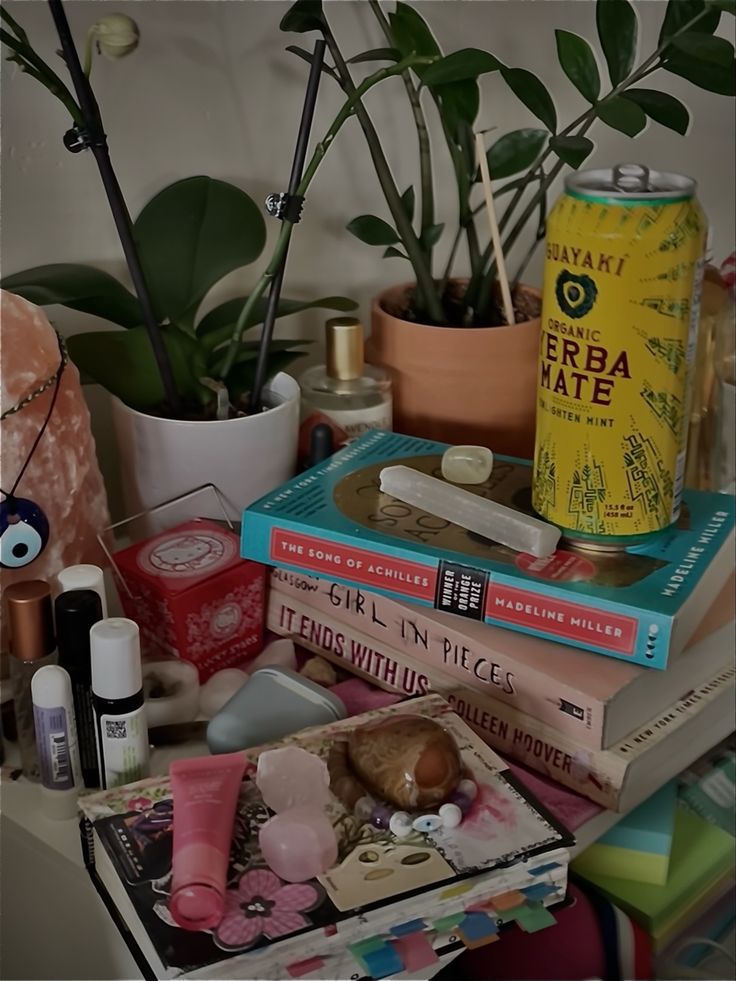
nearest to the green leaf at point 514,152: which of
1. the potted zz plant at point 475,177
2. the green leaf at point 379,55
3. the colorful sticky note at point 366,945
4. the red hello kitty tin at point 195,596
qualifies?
the potted zz plant at point 475,177

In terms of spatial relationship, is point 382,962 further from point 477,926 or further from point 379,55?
point 379,55

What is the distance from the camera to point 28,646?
1.94 ft

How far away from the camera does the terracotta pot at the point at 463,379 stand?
2.56ft

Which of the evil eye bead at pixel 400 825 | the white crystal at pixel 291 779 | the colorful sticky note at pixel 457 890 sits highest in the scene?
the white crystal at pixel 291 779

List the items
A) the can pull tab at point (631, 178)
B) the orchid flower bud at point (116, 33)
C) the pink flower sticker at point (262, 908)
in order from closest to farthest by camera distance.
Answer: the pink flower sticker at point (262, 908) < the can pull tab at point (631, 178) < the orchid flower bud at point (116, 33)

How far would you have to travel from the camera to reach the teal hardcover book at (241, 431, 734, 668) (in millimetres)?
592

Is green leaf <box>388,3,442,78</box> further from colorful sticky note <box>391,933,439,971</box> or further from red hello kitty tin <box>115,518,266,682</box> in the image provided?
colorful sticky note <box>391,933,439,971</box>

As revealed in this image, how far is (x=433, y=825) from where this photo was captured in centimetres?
53

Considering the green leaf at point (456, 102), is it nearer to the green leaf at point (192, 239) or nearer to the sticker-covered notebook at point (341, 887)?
the green leaf at point (192, 239)

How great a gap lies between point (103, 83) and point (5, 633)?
0.37m

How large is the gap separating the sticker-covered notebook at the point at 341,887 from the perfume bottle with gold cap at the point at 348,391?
11.8 inches

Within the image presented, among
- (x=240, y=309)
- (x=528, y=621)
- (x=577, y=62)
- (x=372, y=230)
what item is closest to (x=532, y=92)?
(x=577, y=62)

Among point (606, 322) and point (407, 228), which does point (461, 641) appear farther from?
point (407, 228)

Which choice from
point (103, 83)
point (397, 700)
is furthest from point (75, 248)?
point (397, 700)
